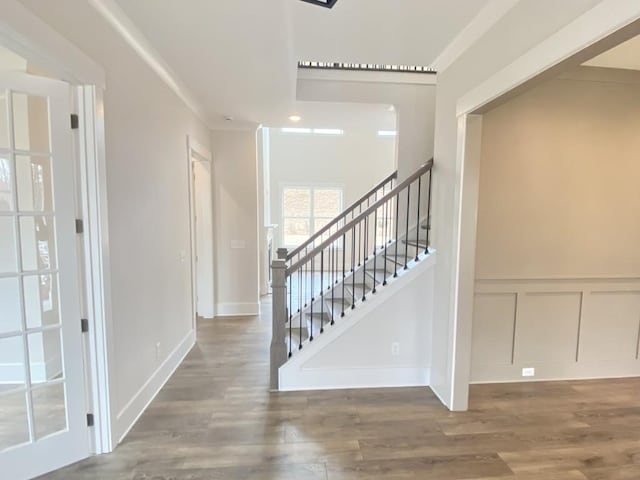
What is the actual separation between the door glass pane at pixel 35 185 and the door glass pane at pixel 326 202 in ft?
23.6

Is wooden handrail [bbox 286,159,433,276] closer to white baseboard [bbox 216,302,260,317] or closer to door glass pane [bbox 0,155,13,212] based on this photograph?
door glass pane [bbox 0,155,13,212]

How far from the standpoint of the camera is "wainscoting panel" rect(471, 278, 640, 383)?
9.77 feet

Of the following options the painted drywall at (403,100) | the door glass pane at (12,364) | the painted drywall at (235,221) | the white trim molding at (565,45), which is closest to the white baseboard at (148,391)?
the door glass pane at (12,364)

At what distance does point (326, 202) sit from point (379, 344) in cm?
636

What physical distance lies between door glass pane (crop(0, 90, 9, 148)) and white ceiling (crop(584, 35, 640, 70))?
4019mm

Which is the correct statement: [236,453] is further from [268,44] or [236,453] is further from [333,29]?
[333,29]

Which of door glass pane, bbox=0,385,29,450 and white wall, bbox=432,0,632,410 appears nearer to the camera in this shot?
white wall, bbox=432,0,632,410

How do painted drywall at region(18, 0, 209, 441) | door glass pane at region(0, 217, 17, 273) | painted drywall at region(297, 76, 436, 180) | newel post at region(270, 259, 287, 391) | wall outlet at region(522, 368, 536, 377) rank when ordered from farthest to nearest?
painted drywall at region(297, 76, 436, 180) < wall outlet at region(522, 368, 536, 377) < newel post at region(270, 259, 287, 391) < painted drywall at region(18, 0, 209, 441) < door glass pane at region(0, 217, 17, 273)

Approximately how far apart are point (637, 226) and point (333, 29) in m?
3.16

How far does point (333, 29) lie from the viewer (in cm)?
237

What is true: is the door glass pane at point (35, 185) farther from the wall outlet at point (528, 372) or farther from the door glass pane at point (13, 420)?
the wall outlet at point (528, 372)

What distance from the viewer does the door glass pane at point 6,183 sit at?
1742mm

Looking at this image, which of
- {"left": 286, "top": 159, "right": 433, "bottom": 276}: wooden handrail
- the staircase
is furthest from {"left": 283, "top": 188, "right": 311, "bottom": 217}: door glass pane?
{"left": 286, "top": 159, "right": 433, "bottom": 276}: wooden handrail

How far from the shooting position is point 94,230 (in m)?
1.95
